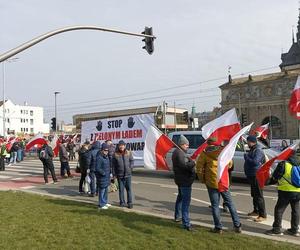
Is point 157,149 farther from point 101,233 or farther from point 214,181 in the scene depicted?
point 101,233

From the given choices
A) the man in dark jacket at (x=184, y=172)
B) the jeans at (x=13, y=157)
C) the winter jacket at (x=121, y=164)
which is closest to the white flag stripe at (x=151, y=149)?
the winter jacket at (x=121, y=164)

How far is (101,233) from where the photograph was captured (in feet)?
25.7

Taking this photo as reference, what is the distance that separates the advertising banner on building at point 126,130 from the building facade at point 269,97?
293ft

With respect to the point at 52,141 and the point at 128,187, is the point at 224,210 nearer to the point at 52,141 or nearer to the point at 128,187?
the point at 128,187

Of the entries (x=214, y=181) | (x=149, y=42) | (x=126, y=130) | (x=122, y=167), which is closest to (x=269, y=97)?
(x=126, y=130)

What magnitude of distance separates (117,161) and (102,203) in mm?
1071

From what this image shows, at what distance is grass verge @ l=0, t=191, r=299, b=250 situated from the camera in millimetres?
7133

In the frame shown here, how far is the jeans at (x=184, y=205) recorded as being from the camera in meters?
8.35

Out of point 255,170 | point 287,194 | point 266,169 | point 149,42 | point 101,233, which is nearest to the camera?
point 101,233

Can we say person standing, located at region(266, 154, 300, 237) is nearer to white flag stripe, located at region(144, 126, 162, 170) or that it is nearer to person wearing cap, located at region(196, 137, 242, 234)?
person wearing cap, located at region(196, 137, 242, 234)

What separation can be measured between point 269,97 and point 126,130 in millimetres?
103353

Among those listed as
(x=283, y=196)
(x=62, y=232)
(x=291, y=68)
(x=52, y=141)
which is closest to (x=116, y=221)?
(x=62, y=232)

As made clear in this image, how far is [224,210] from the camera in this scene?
10406mm

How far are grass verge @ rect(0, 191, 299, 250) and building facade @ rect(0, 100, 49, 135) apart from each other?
120 meters
